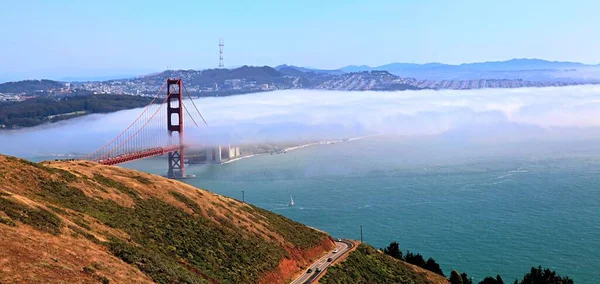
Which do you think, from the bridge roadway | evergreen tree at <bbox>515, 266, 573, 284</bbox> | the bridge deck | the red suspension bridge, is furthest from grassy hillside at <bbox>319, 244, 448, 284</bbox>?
the red suspension bridge

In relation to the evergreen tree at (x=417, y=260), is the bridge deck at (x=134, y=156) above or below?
above

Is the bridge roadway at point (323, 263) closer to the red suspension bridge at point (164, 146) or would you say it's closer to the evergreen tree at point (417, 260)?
the evergreen tree at point (417, 260)

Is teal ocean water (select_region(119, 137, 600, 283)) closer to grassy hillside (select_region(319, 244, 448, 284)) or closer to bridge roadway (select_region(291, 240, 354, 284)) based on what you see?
grassy hillside (select_region(319, 244, 448, 284))

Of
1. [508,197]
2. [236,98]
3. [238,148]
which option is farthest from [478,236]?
[236,98]

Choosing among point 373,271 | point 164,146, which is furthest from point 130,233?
point 164,146

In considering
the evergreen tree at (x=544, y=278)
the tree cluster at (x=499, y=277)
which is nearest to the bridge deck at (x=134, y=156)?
the tree cluster at (x=499, y=277)
